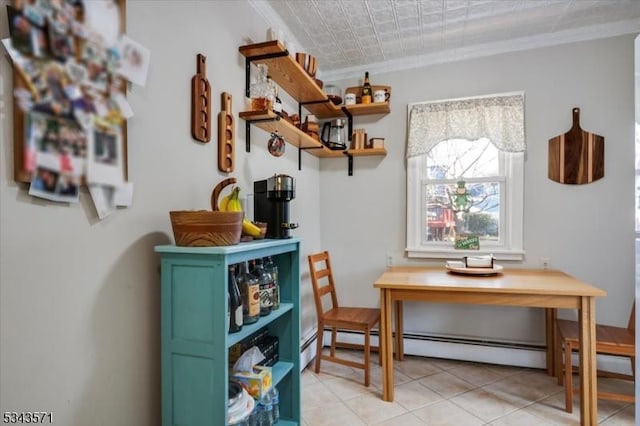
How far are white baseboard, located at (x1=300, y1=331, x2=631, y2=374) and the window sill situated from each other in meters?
0.67

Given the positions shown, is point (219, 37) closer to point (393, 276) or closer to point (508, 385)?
point (393, 276)

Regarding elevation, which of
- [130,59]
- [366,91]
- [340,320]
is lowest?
[340,320]

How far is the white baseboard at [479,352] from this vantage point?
8.21ft

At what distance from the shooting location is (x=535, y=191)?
2668mm

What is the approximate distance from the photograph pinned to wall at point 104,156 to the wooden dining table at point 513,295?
Answer: 1.80 metres

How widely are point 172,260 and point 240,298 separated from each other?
302 millimetres

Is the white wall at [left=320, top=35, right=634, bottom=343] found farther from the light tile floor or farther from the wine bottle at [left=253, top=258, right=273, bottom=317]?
the wine bottle at [left=253, top=258, right=273, bottom=317]

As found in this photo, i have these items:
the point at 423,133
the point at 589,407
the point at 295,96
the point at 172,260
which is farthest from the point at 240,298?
the point at 423,133

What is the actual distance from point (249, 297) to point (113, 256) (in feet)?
1.69

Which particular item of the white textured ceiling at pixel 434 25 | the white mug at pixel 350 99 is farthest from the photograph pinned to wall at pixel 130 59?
the white mug at pixel 350 99

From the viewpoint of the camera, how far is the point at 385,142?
3.04 metres

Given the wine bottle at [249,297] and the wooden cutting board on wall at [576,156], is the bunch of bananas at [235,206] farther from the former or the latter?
the wooden cutting board on wall at [576,156]

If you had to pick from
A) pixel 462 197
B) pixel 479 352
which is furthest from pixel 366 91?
pixel 479 352

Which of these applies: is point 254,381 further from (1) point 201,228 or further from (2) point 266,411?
(1) point 201,228
